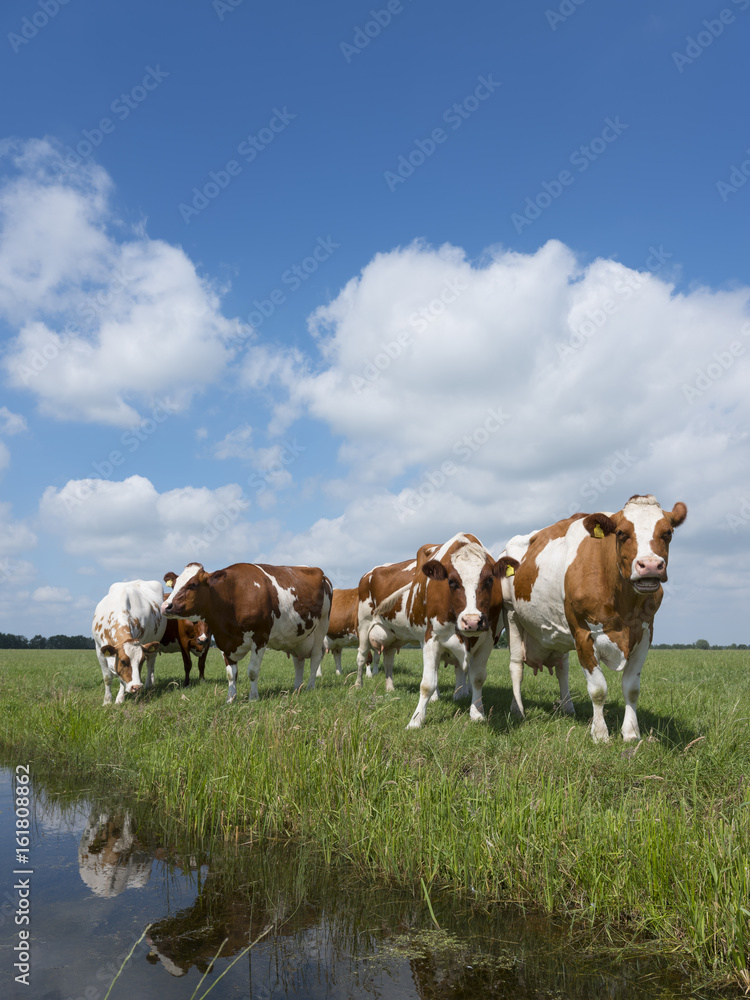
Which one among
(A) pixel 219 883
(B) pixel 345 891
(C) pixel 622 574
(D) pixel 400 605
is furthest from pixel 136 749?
(C) pixel 622 574

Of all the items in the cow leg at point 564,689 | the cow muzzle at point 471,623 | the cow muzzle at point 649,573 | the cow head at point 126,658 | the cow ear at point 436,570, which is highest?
the cow ear at point 436,570

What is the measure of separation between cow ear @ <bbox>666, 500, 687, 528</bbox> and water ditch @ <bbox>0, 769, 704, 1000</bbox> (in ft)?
14.8

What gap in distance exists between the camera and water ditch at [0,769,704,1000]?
Result: 11.8 ft

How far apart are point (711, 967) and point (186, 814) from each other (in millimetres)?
4548

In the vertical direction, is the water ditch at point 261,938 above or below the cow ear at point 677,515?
below

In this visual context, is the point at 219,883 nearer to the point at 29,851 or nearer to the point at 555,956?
the point at 29,851

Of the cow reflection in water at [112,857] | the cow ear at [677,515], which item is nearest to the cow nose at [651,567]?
the cow ear at [677,515]

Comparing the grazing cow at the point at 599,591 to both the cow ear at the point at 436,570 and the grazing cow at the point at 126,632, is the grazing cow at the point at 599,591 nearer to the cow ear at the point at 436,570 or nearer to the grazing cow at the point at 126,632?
the cow ear at the point at 436,570

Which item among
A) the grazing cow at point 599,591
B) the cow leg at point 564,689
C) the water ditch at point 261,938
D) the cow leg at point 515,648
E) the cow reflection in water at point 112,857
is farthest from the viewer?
the cow leg at point 515,648

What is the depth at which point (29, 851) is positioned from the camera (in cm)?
574

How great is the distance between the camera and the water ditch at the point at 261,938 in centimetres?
359

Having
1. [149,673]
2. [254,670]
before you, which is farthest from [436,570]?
[149,673]

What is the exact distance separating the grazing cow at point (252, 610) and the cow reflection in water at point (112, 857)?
202 inches

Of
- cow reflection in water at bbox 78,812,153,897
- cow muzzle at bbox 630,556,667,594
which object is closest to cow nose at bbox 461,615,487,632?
cow muzzle at bbox 630,556,667,594
